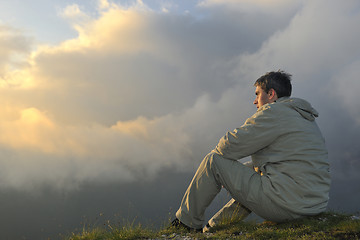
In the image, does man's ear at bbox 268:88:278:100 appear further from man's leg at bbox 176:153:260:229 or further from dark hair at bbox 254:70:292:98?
man's leg at bbox 176:153:260:229

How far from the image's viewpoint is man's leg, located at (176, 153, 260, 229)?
569 centimetres

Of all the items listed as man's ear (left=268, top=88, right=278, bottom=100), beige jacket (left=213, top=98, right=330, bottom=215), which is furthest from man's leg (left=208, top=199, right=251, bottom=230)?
man's ear (left=268, top=88, right=278, bottom=100)

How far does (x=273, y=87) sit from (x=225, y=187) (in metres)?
2.02

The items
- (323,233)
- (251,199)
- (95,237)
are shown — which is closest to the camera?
(323,233)

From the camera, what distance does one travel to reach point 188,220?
6.09 m

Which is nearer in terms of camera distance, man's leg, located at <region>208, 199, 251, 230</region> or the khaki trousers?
the khaki trousers

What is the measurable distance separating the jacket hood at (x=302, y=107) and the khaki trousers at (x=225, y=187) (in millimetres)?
1319

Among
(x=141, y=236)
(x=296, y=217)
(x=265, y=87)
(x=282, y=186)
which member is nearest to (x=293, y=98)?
(x=265, y=87)

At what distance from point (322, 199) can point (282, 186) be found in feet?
2.84

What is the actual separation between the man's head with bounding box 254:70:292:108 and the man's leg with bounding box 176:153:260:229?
1.35 m

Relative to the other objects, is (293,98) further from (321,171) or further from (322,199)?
(322,199)

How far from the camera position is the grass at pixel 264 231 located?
5355 millimetres

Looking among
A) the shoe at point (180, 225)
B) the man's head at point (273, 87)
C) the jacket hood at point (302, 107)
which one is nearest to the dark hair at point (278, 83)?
the man's head at point (273, 87)

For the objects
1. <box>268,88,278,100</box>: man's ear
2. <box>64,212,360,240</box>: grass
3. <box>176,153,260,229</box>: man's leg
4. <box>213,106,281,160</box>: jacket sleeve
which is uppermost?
<box>268,88,278,100</box>: man's ear
